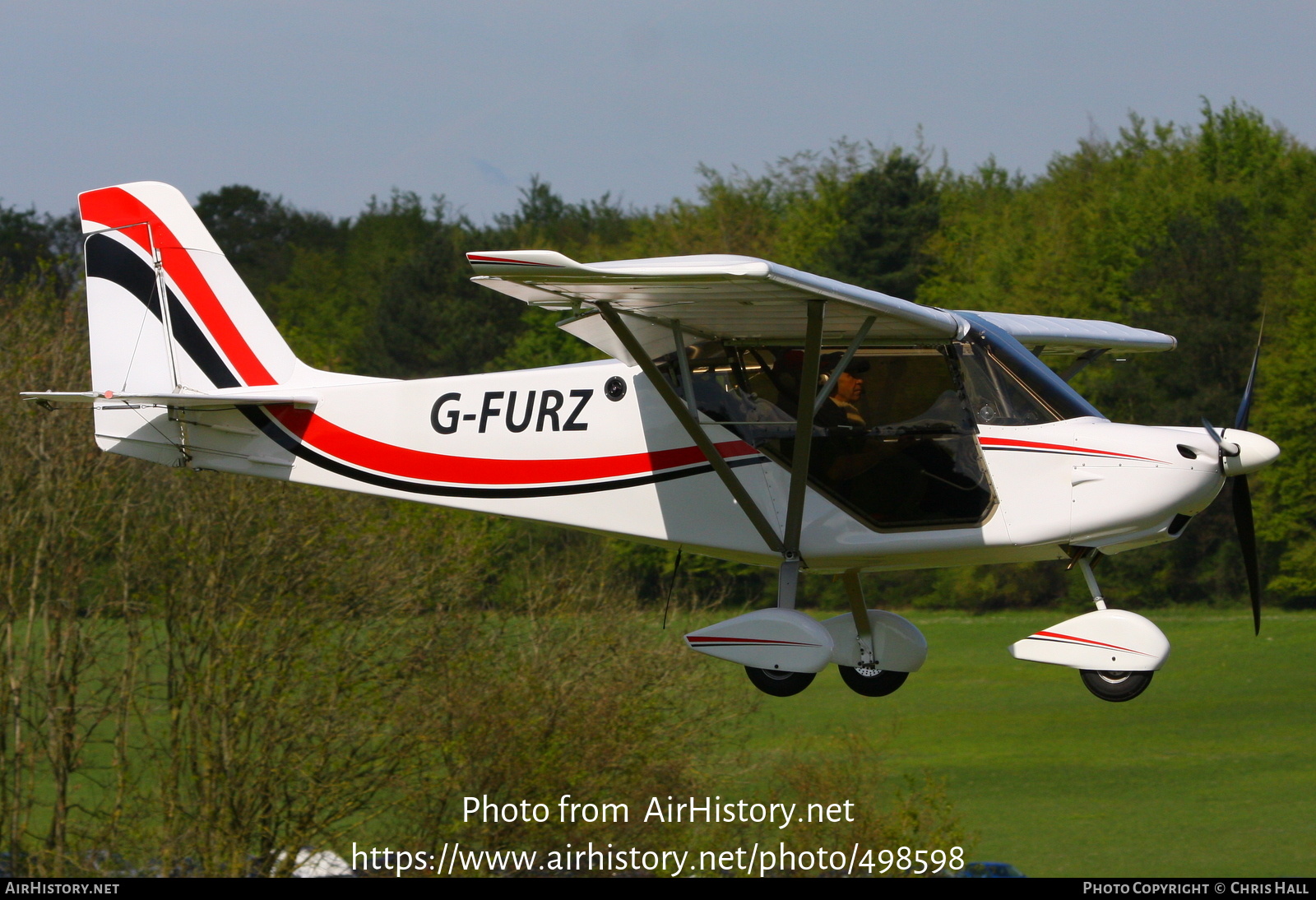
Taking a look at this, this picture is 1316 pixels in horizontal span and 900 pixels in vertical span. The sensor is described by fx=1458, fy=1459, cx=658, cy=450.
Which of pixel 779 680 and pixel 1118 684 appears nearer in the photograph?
pixel 1118 684

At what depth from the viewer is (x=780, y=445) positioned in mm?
9164

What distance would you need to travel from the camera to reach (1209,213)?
4747cm

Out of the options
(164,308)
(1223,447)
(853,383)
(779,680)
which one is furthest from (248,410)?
(1223,447)

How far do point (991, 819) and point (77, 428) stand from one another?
2629 centimetres

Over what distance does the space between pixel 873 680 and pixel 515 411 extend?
303cm

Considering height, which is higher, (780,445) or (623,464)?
(780,445)

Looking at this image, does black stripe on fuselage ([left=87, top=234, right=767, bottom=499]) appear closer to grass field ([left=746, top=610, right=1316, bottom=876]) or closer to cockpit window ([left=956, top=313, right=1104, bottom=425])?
cockpit window ([left=956, top=313, right=1104, bottom=425])

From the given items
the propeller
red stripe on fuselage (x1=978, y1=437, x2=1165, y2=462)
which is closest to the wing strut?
red stripe on fuselage (x1=978, y1=437, x2=1165, y2=462)

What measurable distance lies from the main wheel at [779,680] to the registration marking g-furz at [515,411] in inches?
78.1

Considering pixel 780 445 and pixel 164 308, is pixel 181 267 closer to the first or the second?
pixel 164 308

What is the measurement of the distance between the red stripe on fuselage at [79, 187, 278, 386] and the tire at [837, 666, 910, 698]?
4960mm

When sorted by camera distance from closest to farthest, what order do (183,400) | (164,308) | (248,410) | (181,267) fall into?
(183,400) < (248,410) < (164,308) < (181,267)
